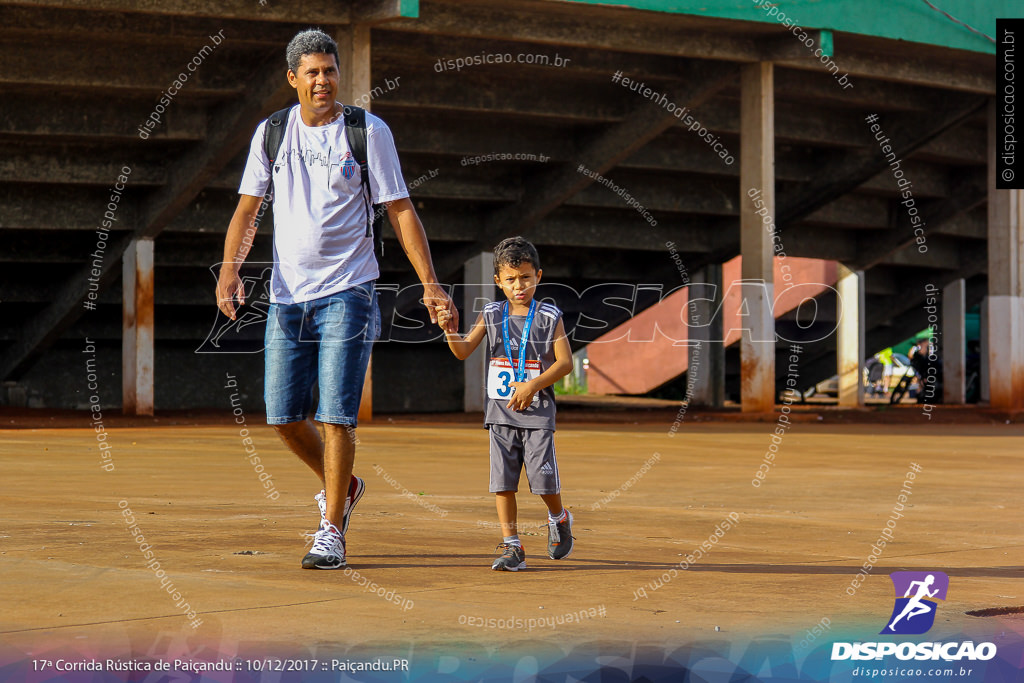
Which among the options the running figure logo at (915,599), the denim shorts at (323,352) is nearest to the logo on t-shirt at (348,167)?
the denim shorts at (323,352)

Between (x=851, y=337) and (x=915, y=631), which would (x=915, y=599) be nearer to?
(x=915, y=631)

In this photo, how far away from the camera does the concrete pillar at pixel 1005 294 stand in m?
18.8

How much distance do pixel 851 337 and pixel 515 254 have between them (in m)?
21.8

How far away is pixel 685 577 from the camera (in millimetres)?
4418

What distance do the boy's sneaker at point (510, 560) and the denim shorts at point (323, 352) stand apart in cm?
75

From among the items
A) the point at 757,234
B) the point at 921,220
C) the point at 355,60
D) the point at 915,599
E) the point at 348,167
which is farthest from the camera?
the point at 921,220

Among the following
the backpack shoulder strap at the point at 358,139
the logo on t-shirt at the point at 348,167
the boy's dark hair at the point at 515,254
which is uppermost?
the backpack shoulder strap at the point at 358,139

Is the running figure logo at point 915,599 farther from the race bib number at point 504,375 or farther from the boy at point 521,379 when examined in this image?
the race bib number at point 504,375

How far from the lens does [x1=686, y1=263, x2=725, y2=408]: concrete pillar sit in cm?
2441

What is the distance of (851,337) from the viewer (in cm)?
2559

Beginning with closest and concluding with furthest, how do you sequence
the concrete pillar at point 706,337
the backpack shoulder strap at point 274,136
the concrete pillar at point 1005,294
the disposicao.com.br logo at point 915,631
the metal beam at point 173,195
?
the disposicao.com.br logo at point 915,631 < the backpack shoulder strap at point 274,136 < the metal beam at point 173,195 < the concrete pillar at point 1005,294 < the concrete pillar at point 706,337

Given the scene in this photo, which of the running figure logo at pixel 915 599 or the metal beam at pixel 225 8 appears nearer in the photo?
the running figure logo at pixel 915 599

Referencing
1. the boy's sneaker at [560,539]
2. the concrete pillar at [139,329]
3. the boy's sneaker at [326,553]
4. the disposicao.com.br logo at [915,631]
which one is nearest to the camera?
the disposicao.com.br logo at [915,631]

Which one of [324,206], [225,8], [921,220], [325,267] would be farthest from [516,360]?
[921,220]
